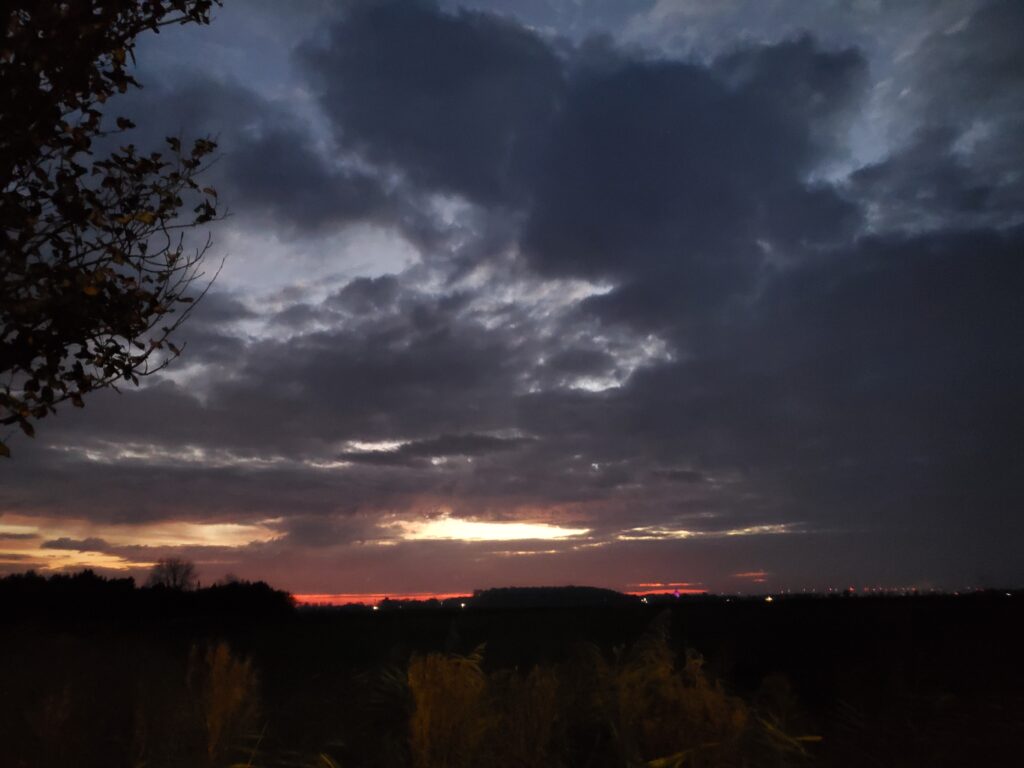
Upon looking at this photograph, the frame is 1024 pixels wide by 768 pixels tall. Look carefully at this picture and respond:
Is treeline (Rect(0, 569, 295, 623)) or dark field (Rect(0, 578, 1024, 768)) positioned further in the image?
treeline (Rect(0, 569, 295, 623))

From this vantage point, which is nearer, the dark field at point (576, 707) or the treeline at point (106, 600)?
the dark field at point (576, 707)

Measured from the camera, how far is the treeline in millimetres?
41500

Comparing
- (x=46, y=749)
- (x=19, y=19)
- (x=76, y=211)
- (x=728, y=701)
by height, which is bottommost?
→ (x=46, y=749)

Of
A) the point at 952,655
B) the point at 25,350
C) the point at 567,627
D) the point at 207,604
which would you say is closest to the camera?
the point at 25,350

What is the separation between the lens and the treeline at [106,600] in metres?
41.5

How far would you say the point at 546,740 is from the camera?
8.36m

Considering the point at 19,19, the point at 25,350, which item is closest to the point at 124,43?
the point at 19,19

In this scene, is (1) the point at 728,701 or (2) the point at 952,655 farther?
(2) the point at 952,655

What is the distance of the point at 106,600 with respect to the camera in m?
48.8

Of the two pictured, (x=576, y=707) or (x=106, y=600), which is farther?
(x=106, y=600)

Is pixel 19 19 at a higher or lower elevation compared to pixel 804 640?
higher

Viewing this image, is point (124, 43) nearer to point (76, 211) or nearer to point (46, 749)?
point (76, 211)

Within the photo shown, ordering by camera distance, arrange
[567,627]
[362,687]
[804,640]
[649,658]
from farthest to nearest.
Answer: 1. [567,627]
2. [804,640]
3. [362,687]
4. [649,658]

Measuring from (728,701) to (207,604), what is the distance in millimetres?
55573
